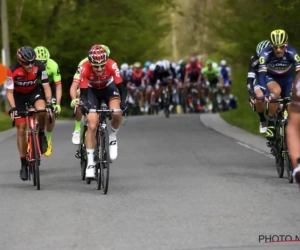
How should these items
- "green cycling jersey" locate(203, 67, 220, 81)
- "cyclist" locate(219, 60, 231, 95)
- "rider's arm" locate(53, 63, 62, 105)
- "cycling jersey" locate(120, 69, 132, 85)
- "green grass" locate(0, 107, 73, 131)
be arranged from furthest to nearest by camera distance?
"cyclist" locate(219, 60, 231, 95), "cycling jersey" locate(120, 69, 132, 85), "green cycling jersey" locate(203, 67, 220, 81), "green grass" locate(0, 107, 73, 131), "rider's arm" locate(53, 63, 62, 105)

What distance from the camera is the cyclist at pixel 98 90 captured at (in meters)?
11.9

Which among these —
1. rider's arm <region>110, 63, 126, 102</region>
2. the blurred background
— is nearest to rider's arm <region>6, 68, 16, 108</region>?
rider's arm <region>110, 63, 126, 102</region>

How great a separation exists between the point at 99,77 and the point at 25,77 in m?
1.19

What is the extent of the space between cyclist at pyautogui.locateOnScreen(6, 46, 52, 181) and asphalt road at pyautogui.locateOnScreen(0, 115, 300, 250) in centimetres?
63

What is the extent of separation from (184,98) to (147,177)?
2243 centimetres

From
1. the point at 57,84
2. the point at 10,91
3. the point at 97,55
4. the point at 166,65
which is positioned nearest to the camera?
the point at 97,55

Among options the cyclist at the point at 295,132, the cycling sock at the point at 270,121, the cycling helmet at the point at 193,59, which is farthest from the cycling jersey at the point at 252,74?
the cycling helmet at the point at 193,59

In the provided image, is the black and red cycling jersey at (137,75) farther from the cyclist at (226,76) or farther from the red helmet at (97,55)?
the red helmet at (97,55)

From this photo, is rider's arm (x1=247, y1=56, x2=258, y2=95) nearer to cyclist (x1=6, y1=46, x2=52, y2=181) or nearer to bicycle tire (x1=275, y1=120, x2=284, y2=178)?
bicycle tire (x1=275, y1=120, x2=284, y2=178)

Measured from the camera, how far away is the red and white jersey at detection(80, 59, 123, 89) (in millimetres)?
12156

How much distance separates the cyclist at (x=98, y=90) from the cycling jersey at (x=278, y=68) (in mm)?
2215

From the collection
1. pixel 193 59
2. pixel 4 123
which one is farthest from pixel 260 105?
pixel 193 59

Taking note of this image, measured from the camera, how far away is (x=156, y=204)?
10727 millimetres

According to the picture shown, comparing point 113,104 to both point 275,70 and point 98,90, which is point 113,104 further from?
point 275,70
